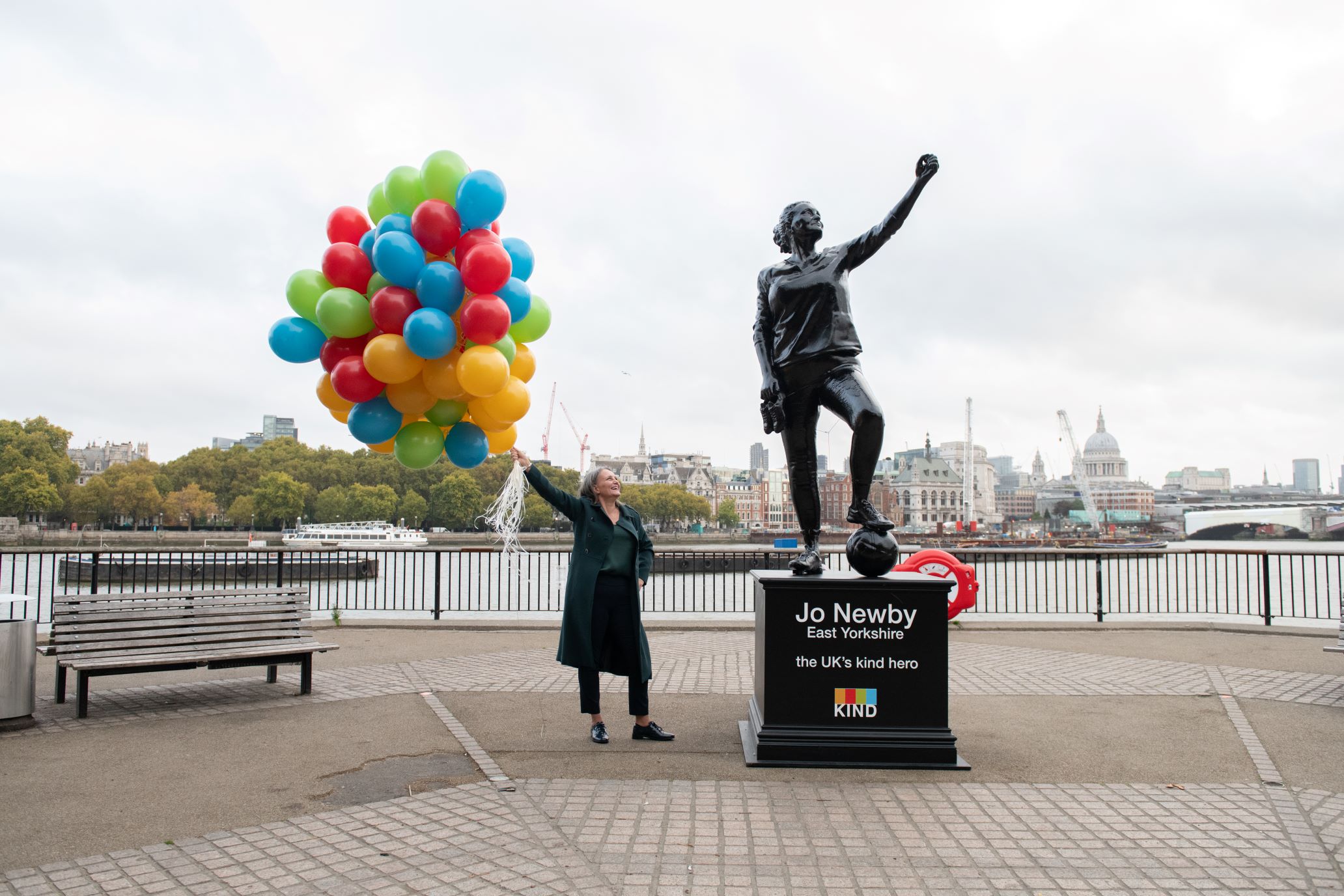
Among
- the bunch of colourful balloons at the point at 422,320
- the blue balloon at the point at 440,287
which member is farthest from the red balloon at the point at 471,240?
the blue balloon at the point at 440,287

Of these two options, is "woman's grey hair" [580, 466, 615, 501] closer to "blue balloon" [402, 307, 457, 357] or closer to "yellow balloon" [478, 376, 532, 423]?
"yellow balloon" [478, 376, 532, 423]

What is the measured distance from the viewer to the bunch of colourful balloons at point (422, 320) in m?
5.63

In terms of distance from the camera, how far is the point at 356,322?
5.96 m

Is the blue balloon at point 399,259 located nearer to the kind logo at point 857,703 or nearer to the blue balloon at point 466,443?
the blue balloon at point 466,443

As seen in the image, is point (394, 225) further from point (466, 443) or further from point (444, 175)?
point (466, 443)

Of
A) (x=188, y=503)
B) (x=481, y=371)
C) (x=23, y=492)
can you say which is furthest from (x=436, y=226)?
(x=188, y=503)

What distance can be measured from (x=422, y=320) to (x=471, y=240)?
76cm

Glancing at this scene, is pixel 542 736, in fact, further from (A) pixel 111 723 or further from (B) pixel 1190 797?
(B) pixel 1190 797

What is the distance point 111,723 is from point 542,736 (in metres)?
3.17

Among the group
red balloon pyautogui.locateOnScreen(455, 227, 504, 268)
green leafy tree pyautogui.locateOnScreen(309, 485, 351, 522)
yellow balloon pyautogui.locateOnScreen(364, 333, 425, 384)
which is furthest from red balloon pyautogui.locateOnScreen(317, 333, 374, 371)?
green leafy tree pyautogui.locateOnScreen(309, 485, 351, 522)

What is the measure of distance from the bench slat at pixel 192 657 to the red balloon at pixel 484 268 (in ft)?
11.0

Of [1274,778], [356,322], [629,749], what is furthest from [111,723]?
[1274,778]

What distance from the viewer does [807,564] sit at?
5.73 metres

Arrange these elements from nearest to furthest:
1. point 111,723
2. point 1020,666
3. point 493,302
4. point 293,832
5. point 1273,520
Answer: point 293,832
point 493,302
point 111,723
point 1020,666
point 1273,520
